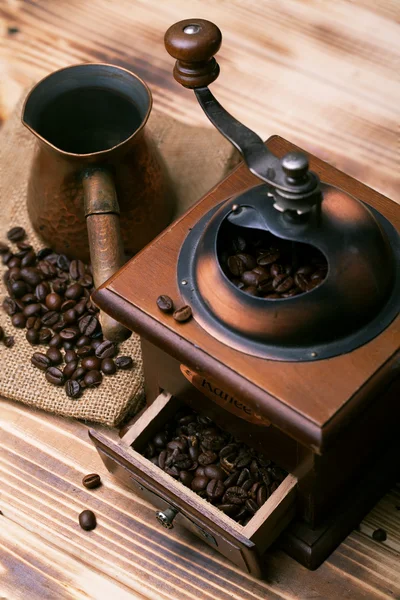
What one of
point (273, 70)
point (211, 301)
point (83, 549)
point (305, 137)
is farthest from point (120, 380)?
point (273, 70)

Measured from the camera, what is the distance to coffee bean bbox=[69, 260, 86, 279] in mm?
2275

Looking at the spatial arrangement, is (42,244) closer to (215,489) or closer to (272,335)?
(215,489)

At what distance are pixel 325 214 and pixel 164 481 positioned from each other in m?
0.56

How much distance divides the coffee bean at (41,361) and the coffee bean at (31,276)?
192 millimetres

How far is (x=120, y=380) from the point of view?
7.00 ft

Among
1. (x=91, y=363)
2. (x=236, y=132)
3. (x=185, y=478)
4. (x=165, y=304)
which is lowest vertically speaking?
(x=91, y=363)

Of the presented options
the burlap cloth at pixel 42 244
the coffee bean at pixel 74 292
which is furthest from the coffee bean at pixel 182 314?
the coffee bean at pixel 74 292

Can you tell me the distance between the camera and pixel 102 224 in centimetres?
205

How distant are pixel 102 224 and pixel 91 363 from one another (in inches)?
11.9

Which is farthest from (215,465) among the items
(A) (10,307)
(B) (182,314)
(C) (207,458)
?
(A) (10,307)

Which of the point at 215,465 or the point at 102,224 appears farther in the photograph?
the point at 102,224

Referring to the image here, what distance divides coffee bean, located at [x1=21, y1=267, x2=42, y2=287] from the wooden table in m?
0.28

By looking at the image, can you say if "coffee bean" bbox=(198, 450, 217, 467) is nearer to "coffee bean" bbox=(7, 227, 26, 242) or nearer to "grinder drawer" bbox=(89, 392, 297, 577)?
"grinder drawer" bbox=(89, 392, 297, 577)

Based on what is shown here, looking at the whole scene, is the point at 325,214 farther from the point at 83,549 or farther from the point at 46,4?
the point at 46,4
